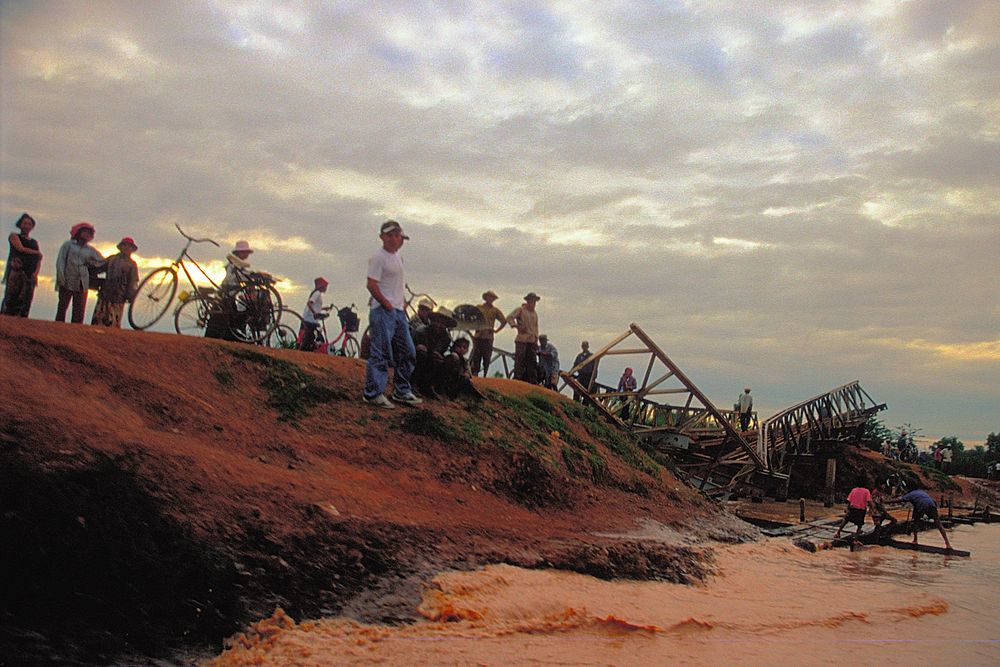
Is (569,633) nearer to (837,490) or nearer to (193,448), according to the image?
(193,448)

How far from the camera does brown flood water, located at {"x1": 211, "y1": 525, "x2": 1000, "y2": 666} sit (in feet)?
17.0

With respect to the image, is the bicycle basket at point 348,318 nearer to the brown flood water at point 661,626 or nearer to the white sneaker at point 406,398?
the white sneaker at point 406,398

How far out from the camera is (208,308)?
11148 mm

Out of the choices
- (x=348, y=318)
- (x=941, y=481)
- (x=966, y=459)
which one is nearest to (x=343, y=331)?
(x=348, y=318)

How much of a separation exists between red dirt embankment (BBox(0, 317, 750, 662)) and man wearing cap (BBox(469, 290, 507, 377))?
236cm

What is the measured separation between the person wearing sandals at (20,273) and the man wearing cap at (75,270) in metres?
0.28

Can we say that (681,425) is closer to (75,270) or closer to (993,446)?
(75,270)

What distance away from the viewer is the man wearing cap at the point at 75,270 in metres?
10.2

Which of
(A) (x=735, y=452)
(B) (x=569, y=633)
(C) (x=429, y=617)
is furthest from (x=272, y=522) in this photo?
(A) (x=735, y=452)

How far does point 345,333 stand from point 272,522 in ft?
28.3

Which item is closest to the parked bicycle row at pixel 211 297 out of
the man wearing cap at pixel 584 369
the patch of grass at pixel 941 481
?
the man wearing cap at pixel 584 369

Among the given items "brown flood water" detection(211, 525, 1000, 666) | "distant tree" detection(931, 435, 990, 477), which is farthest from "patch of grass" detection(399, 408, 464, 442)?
"distant tree" detection(931, 435, 990, 477)

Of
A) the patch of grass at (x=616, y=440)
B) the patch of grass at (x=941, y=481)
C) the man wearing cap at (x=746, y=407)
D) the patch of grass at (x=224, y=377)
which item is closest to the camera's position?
the patch of grass at (x=224, y=377)

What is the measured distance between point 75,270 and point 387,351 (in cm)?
429
